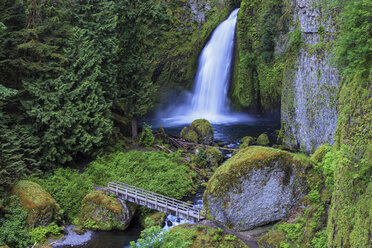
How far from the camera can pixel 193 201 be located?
19.7 metres

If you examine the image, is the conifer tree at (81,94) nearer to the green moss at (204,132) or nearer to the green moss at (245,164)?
the green moss at (204,132)

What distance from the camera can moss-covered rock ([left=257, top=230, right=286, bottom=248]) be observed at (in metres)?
12.7

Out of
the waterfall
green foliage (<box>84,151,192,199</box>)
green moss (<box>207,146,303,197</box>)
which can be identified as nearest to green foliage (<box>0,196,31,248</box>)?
green foliage (<box>84,151,192,199</box>)

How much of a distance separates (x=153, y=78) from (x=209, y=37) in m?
8.16

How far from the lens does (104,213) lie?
17.2 meters

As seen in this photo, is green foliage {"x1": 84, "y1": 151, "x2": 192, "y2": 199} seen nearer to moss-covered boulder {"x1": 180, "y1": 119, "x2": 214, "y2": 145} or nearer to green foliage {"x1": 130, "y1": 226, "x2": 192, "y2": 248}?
moss-covered boulder {"x1": 180, "y1": 119, "x2": 214, "y2": 145}

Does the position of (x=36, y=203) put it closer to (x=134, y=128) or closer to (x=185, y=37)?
(x=134, y=128)

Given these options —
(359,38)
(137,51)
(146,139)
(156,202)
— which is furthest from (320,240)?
(137,51)

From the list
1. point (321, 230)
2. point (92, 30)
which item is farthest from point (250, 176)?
point (92, 30)

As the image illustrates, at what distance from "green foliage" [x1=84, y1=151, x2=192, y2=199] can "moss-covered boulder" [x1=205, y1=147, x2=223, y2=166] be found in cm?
231

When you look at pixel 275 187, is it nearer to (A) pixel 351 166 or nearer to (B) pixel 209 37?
(A) pixel 351 166

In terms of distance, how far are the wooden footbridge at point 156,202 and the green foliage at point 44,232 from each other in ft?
10.7

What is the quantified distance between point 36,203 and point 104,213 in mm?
3407

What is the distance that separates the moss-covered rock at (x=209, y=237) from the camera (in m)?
13.4
